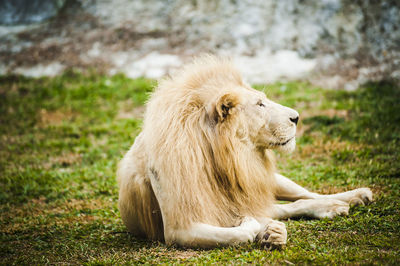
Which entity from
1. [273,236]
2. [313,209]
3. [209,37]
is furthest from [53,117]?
[273,236]

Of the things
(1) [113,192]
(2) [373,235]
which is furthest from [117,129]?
(2) [373,235]

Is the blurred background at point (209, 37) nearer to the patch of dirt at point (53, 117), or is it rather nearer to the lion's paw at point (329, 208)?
the patch of dirt at point (53, 117)

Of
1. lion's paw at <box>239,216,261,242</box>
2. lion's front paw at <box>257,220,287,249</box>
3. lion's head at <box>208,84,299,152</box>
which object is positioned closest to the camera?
lion's front paw at <box>257,220,287,249</box>

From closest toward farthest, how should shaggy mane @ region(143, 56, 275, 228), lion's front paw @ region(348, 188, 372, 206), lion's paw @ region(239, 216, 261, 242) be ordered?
lion's paw @ region(239, 216, 261, 242)
shaggy mane @ region(143, 56, 275, 228)
lion's front paw @ region(348, 188, 372, 206)

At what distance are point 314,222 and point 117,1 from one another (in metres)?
10.9

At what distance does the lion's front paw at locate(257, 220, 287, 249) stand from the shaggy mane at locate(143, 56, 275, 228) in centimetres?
32

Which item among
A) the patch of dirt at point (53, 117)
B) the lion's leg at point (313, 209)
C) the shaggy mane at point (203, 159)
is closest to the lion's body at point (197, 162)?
the shaggy mane at point (203, 159)

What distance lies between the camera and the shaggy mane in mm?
3326

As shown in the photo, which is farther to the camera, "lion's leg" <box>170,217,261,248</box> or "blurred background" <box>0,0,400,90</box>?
"blurred background" <box>0,0,400,90</box>

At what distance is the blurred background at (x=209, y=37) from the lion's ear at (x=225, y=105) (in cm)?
650

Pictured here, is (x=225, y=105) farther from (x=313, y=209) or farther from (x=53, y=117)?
(x=53, y=117)

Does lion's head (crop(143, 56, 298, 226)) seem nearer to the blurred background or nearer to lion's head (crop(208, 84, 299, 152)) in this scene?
lion's head (crop(208, 84, 299, 152))

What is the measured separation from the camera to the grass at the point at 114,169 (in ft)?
10.7

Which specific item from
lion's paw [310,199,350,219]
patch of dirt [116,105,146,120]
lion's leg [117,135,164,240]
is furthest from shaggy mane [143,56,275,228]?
patch of dirt [116,105,146,120]
